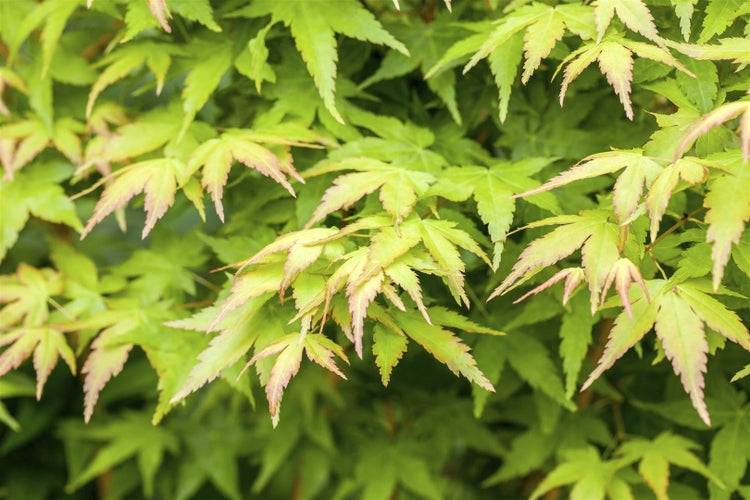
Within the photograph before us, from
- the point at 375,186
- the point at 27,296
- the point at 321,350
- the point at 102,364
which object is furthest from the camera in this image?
the point at 27,296

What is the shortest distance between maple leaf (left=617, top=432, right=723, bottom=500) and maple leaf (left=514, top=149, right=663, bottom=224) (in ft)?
1.35

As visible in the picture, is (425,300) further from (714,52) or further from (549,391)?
(714,52)

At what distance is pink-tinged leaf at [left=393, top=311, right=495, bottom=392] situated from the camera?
792mm

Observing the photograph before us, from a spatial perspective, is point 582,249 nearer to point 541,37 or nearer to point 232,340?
point 541,37

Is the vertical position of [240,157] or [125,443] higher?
[240,157]

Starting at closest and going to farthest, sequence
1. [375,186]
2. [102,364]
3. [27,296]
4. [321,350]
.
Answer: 1. [321,350]
2. [375,186]
3. [102,364]
4. [27,296]

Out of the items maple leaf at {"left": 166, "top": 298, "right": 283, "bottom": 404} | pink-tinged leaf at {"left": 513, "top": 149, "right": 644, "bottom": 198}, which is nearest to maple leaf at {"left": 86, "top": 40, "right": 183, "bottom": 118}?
maple leaf at {"left": 166, "top": 298, "right": 283, "bottom": 404}

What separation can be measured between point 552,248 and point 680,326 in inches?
5.7

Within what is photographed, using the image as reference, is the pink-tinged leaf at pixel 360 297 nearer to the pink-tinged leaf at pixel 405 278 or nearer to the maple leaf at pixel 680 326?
the pink-tinged leaf at pixel 405 278

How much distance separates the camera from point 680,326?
2.38 ft

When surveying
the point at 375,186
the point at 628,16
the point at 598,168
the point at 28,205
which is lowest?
the point at 28,205

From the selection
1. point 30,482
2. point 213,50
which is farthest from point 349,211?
point 30,482

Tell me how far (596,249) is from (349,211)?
0.34 m

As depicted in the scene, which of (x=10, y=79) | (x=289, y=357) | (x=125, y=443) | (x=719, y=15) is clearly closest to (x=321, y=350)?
(x=289, y=357)
